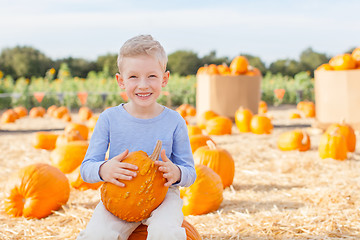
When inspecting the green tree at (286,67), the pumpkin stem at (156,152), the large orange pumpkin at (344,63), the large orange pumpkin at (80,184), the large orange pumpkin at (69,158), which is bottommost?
the large orange pumpkin at (80,184)

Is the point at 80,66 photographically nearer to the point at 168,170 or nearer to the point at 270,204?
the point at 270,204

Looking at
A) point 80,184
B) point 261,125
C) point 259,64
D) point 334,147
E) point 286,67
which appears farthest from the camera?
point 286,67

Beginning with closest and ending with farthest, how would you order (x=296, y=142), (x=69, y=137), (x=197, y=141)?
(x=197, y=141)
(x=69, y=137)
(x=296, y=142)

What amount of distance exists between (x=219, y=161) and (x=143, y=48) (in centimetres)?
260

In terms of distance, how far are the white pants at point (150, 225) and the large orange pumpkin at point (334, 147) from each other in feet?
13.9

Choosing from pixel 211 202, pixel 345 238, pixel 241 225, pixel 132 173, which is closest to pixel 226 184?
pixel 211 202

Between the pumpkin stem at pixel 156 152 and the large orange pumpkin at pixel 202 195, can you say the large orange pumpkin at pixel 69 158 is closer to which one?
the large orange pumpkin at pixel 202 195

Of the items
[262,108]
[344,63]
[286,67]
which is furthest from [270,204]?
[286,67]

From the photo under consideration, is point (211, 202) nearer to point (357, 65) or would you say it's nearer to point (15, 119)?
point (357, 65)

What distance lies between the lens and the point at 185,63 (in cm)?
3597

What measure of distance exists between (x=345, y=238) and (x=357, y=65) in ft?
21.7

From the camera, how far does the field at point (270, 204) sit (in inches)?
122

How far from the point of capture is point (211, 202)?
3.58m

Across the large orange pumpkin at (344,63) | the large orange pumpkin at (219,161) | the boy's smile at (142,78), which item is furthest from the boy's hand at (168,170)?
the large orange pumpkin at (344,63)
